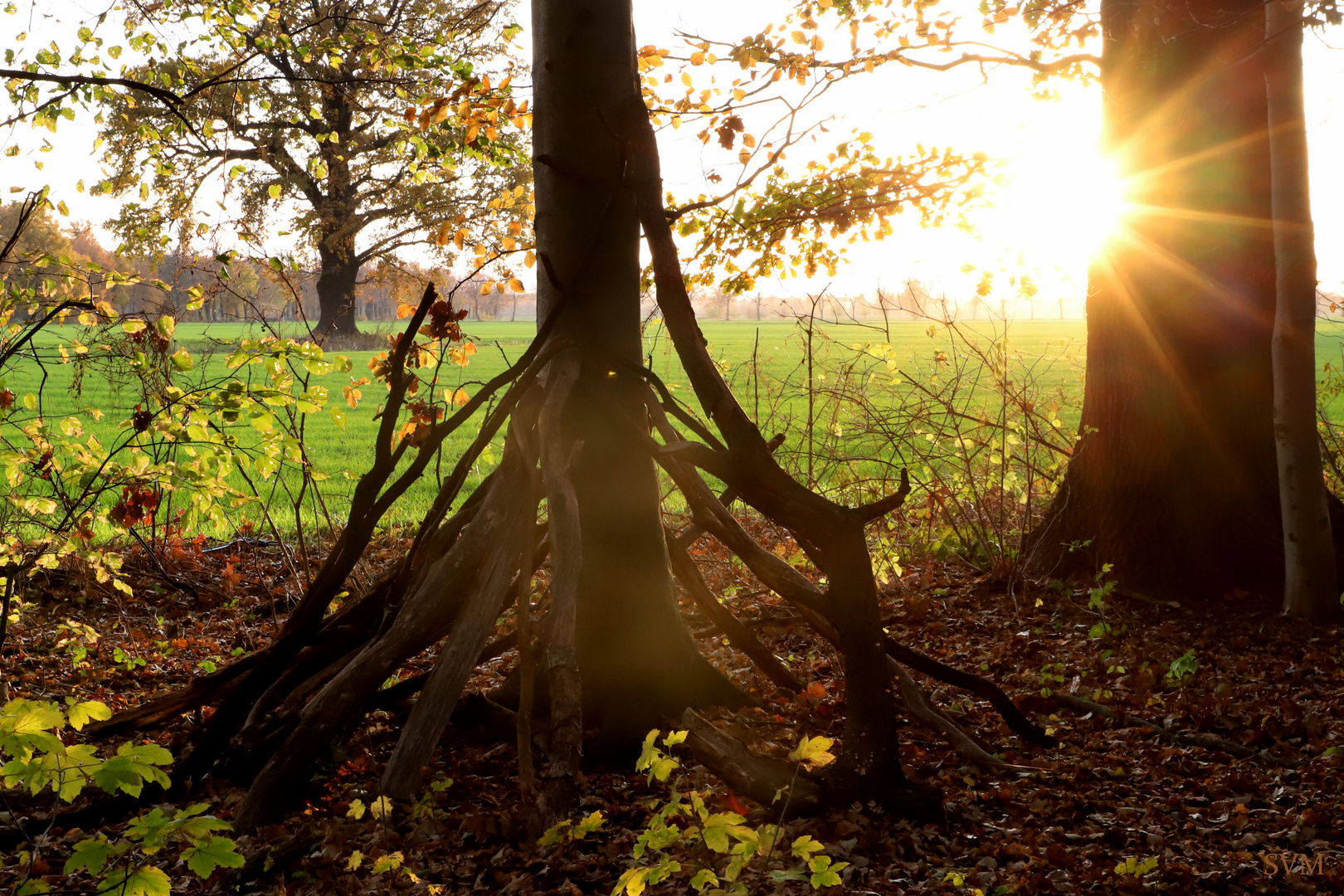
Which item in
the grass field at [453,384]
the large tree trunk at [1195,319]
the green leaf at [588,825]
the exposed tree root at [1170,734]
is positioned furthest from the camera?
the grass field at [453,384]

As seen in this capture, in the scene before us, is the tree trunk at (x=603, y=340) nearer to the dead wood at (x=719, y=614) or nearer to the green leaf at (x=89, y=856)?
the dead wood at (x=719, y=614)

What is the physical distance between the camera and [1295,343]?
16.8 ft

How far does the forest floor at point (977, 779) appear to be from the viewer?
9.14 feet

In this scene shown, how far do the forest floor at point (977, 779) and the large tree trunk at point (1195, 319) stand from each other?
18.9 inches

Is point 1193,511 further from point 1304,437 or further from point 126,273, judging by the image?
point 126,273

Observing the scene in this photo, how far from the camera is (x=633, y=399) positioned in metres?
3.69

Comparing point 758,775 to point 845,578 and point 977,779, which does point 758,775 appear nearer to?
point 845,578

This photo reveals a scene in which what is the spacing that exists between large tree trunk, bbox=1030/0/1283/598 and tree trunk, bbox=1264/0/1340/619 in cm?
39

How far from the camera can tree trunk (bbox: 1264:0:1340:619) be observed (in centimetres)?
510

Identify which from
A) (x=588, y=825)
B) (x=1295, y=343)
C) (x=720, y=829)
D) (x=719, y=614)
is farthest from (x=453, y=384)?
(x=720, y=829)

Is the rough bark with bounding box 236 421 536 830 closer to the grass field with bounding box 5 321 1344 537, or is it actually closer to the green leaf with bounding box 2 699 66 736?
the grass field with bounding box 5 321 1344 537

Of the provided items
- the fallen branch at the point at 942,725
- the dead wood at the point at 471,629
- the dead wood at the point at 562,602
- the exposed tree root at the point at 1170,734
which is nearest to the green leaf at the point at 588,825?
the dead wood at the point at 562,602

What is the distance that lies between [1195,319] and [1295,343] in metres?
0.75

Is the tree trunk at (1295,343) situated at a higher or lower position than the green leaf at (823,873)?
higher
